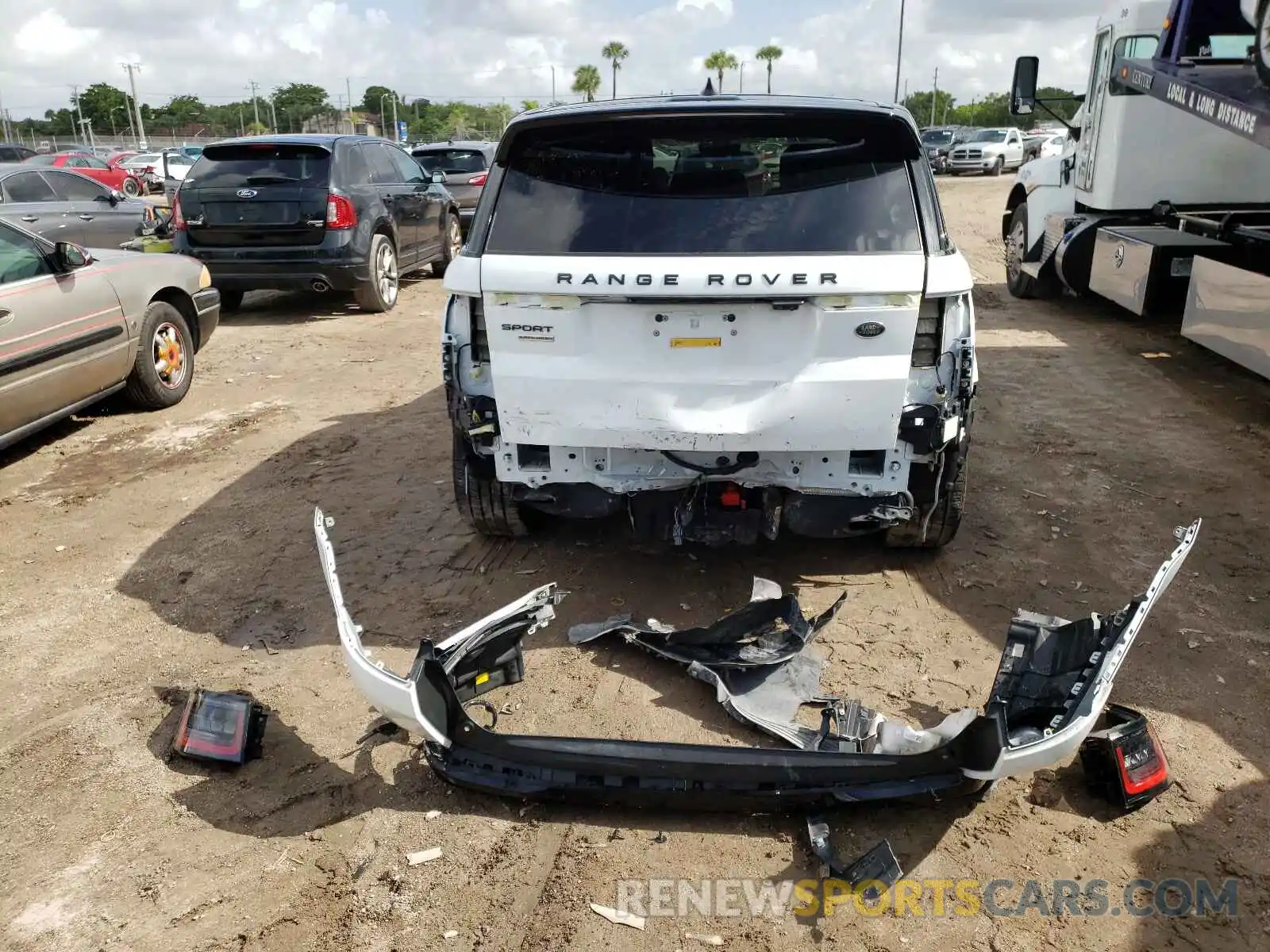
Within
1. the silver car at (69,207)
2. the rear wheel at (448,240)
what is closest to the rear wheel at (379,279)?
the rear wheel at (448,240)

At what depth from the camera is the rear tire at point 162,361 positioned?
6969mm

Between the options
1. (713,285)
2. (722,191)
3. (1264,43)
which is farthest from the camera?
(1264,43)

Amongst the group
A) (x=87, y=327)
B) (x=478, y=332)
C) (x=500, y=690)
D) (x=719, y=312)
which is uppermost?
(x=719, y=312)

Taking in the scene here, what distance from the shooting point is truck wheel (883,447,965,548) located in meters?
4.04

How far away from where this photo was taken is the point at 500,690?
3605 mm

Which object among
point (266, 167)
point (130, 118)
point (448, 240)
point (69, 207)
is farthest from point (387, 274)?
point (130, 118)

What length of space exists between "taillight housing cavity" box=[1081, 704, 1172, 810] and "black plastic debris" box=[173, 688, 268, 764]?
2690 millimetres

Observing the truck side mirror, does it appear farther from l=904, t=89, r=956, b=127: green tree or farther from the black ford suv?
l=904, t=89, r=956, b=127: green tree

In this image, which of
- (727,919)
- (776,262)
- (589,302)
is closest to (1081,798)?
(727,919)

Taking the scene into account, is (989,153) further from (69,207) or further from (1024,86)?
(69,207)

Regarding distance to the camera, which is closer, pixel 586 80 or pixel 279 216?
pixel 279 216

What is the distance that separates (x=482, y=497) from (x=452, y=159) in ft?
40.1

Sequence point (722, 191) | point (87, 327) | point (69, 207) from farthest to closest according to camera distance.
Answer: point (69, 207) < point (87, 327) < point (722, 191)

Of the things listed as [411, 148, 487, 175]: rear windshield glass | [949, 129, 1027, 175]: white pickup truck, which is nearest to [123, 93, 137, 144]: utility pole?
[949, 129, 1027, 175]: white pickup truck
